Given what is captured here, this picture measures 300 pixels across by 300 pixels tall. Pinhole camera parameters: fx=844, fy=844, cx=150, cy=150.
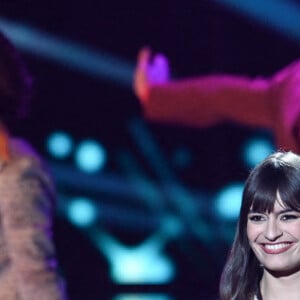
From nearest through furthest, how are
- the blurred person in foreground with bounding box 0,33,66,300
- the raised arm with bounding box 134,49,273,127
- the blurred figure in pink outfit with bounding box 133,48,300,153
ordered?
the blurred person in foreground with bounding box 0,33,66,300 → the blurred figure in pink outfit with bounding box 133,48,300,153 → the raised arm with bounding box 134,49,273,127

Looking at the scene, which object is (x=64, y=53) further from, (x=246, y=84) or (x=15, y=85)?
(x=15, y=85)

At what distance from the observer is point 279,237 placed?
1963mm

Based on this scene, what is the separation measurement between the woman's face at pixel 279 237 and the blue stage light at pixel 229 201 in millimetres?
2561

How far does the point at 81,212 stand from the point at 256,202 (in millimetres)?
2933

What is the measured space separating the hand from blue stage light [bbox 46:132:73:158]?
469 mm

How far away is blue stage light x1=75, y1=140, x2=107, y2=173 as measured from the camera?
4730 millimetres

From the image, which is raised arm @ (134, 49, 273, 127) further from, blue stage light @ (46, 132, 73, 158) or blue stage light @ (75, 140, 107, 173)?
blue stage light @ (46, 132, 73, 158)

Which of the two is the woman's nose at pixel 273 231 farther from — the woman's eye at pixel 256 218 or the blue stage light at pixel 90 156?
the blue stage light at pixel 90 156

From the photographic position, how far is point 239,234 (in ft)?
6.86

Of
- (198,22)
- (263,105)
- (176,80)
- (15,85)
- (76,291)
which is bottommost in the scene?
(76,291)

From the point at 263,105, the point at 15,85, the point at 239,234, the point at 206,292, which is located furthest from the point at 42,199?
the point at 206,292

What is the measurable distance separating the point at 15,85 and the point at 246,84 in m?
1.82

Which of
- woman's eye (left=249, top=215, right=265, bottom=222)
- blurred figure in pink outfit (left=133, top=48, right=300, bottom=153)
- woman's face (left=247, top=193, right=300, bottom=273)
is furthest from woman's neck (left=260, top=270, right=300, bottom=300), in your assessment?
blurred figure in pink outfit (left=133, top=48, right=300, bottom=153)

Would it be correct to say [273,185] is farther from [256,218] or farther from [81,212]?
[81,212]
